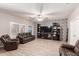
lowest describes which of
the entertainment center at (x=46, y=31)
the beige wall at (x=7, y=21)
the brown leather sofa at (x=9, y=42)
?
the brown leather sofa at (x=9, y=42)

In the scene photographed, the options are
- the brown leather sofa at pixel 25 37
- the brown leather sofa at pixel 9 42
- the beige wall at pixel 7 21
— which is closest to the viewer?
the beige wall at pixel 7 21

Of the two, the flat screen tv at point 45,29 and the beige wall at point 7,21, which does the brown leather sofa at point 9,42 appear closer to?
the beige wall at point 7,21

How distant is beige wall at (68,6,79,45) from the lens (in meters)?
3.35

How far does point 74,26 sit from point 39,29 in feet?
4.72

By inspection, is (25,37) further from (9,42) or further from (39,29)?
(9,42)

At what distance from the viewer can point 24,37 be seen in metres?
4.15

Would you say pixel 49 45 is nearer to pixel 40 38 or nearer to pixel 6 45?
pixel 40 38

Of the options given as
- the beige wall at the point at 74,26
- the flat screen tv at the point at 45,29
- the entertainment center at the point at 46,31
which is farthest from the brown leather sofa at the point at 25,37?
the beige wall at the point at 74,26

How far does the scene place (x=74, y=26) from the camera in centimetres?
352

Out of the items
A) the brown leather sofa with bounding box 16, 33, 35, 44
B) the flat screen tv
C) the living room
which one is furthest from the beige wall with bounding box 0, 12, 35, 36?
the flat screen tv

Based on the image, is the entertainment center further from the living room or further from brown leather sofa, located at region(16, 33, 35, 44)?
brown leather sofa, located at region(16, 33, 35, 44)

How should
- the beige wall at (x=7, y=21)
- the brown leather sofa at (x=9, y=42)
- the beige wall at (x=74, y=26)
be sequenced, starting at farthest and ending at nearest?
1. the brown leather sofa at (x=9, y=42)
2. the beige wall at (x=7, y=21)
3. the beige wall at (x=74, y=26)

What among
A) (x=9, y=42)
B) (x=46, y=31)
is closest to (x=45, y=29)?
(x=46, y=31)

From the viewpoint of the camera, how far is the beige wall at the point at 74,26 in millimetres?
3346
